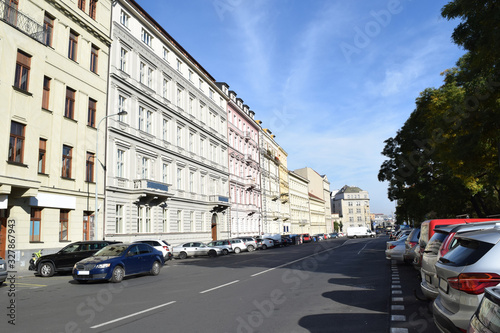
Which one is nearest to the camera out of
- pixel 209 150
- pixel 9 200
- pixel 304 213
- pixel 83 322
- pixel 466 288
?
pixel 466 288

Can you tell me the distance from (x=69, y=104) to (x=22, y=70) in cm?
403

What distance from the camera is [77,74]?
25.5 m

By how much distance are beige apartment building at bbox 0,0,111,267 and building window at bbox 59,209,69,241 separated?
0.20 feet

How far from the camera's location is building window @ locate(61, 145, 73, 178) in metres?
23.8

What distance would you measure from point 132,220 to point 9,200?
1058 cm

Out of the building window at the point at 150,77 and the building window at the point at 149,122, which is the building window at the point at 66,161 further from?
the building window at the point at 150,77

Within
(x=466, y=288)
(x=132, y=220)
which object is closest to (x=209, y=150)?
(x=132, y=220)

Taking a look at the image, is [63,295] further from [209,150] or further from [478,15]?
[209,150]

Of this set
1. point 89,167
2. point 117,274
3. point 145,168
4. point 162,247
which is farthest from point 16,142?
point 145,168

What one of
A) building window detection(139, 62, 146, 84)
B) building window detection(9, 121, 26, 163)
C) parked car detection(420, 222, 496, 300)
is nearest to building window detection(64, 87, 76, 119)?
building window detection(9, 121, 26, 163)

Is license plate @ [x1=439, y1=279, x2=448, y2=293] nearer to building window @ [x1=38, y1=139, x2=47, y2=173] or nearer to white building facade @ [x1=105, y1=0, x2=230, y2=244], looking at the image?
building window @ [x1=38, y1=139, x2=47, y2=173]

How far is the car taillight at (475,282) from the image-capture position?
14.5 feet

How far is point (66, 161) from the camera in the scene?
2414cm

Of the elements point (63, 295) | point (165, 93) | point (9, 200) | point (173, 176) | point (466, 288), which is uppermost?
point (165, 93)
